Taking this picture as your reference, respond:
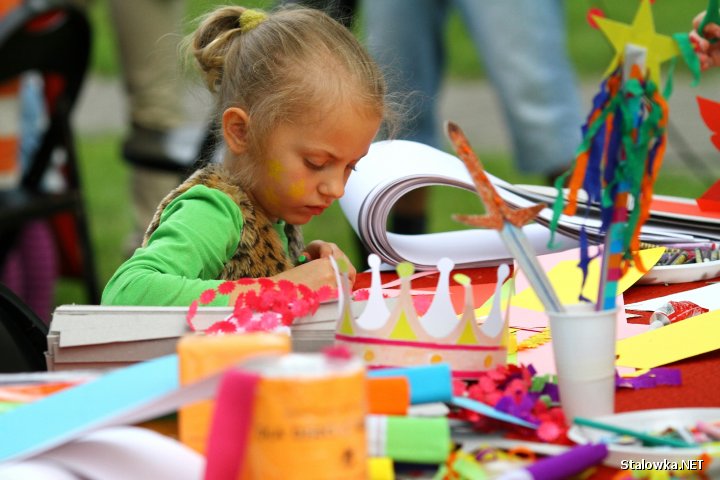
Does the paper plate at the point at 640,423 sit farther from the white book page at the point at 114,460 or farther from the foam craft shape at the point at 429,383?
the white book page at the point at 114,460

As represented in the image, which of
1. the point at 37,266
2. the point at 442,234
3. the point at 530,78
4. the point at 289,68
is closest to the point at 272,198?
the point at 289,68

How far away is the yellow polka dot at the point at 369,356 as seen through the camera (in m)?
0.95

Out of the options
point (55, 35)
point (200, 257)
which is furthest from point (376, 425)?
point (55, 35)

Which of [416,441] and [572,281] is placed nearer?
[416,441]

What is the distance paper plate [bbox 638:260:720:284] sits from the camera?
139 centimetres

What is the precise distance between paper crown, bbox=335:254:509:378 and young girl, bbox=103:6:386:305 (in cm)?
37

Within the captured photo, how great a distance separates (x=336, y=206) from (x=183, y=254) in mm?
4606

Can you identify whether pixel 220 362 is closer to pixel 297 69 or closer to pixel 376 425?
pixel 376 425

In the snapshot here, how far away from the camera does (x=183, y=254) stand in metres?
1.28

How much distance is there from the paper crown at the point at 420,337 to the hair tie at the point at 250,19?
0.62 m

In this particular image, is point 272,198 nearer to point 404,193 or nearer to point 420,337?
point 404,193

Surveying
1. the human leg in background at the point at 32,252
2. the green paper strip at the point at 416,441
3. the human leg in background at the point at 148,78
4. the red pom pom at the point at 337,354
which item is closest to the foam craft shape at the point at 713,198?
the green paper strip at the point at 416,441

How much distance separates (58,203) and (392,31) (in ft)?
3.21

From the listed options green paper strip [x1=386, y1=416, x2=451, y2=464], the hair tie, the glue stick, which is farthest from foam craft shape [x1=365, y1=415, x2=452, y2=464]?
the hair tie
